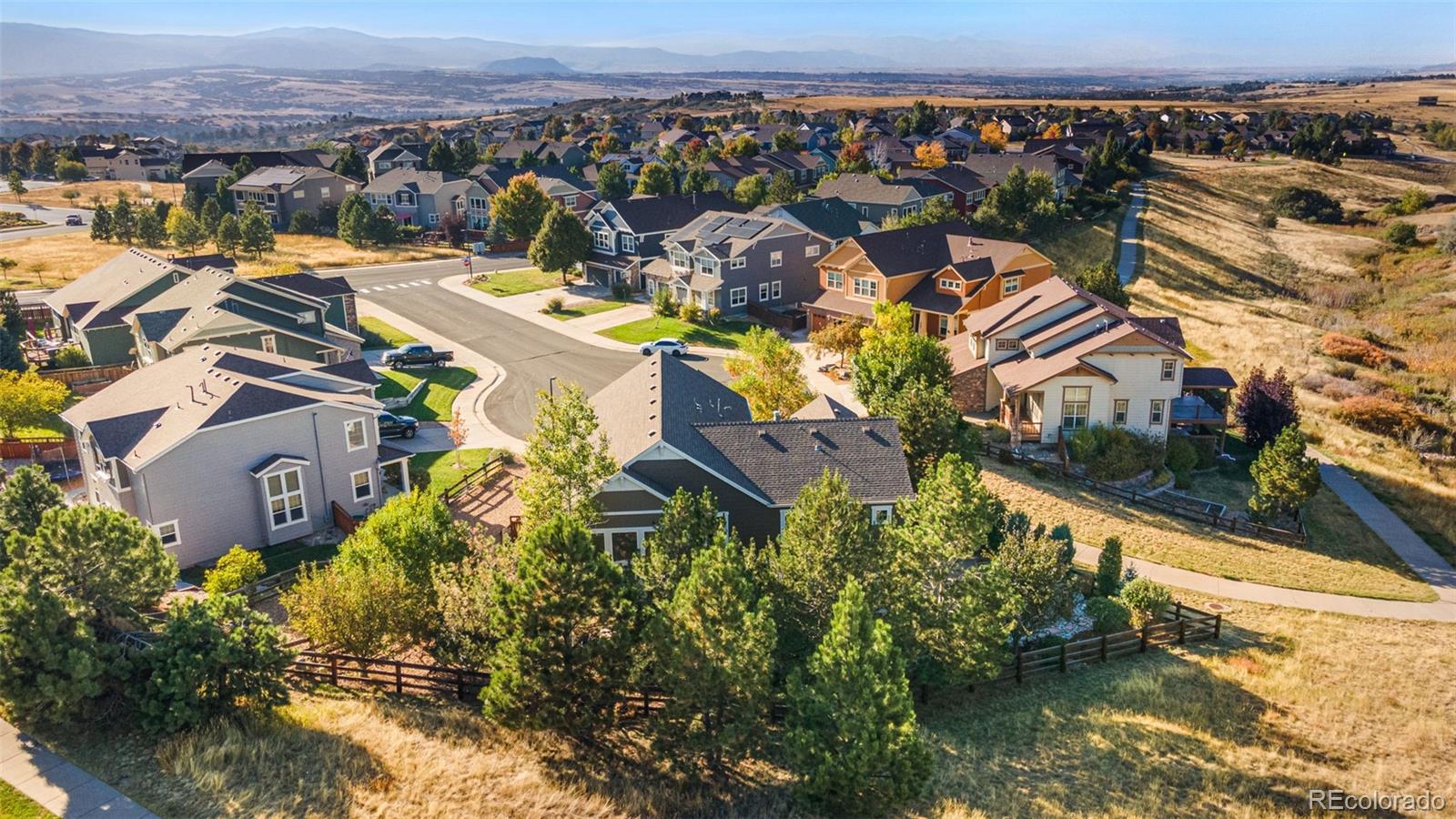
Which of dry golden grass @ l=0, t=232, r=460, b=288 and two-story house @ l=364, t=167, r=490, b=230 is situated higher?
two-story house @ l=364, t=167, r=490, b=230

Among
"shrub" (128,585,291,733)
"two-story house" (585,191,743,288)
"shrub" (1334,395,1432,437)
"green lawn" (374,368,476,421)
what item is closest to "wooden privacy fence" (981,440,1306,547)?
"shrub" (1334,395,1432,437)

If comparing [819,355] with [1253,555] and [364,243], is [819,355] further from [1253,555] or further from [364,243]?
[364,243]

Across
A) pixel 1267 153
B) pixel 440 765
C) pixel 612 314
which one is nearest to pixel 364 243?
pixel 612 314

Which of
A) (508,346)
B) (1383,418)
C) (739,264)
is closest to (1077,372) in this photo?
(1383,418)

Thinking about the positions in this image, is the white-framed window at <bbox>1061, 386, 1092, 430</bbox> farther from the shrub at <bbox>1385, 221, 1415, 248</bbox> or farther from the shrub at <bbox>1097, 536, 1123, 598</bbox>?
the shrub at <bbox>1385, 221, 1415, 248</bbox>

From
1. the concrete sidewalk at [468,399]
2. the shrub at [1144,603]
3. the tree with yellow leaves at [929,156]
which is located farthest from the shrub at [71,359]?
the tree with yellow leaves at [929,156]

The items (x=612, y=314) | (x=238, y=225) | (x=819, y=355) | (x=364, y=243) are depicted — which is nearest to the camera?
(x=819, y=355)

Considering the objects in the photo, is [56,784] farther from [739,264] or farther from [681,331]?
[739,264]
